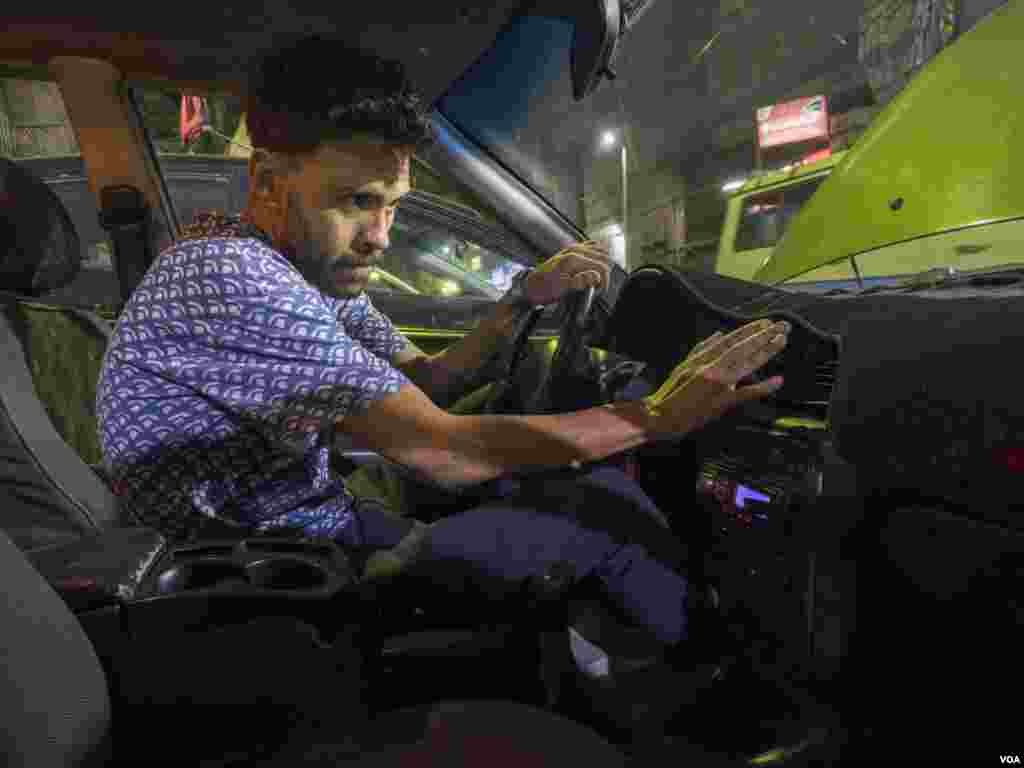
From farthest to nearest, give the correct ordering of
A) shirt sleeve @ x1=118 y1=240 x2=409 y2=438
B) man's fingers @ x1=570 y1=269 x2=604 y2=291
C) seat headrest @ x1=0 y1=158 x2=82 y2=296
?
man's fingers @ x1=570 y1=269 x2=604 y2=291
seat headrest @ x1=0 y1=158 x2=82 y2=296
shirt sleeve @ x1=118 y1=240 x2=409 y2=438

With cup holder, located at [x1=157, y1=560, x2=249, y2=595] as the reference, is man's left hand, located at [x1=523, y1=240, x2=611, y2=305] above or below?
above

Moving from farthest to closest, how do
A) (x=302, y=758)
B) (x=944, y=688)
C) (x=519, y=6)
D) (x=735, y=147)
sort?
(x=735, y=147) < (x=519, y=6) < (x=944, y=688) < (x=302, y=758)

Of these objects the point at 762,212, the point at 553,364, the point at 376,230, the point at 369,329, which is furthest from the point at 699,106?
the point at 376,230

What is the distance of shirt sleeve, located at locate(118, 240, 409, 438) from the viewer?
1128 mm

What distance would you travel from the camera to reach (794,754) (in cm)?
118

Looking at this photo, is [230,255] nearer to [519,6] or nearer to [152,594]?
[152,594]

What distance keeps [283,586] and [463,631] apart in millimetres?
418

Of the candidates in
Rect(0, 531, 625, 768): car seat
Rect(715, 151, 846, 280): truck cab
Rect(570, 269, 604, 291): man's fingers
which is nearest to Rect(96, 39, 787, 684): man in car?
Rect(0, 531, 625, 768): car seat

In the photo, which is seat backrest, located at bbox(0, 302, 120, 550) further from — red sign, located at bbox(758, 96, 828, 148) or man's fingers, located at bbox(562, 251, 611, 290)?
red sign, located at bbox(758, 96, 828, 148)

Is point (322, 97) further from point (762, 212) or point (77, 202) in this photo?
point (762, 212)

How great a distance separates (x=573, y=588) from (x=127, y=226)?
199cm

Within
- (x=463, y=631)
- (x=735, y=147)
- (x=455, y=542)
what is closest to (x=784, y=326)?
(x=455, y=542)

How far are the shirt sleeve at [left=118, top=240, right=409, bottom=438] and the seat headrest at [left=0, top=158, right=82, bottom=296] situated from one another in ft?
2.15

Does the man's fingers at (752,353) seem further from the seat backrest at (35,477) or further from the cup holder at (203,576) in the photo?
the seat backrest at (35,477)
